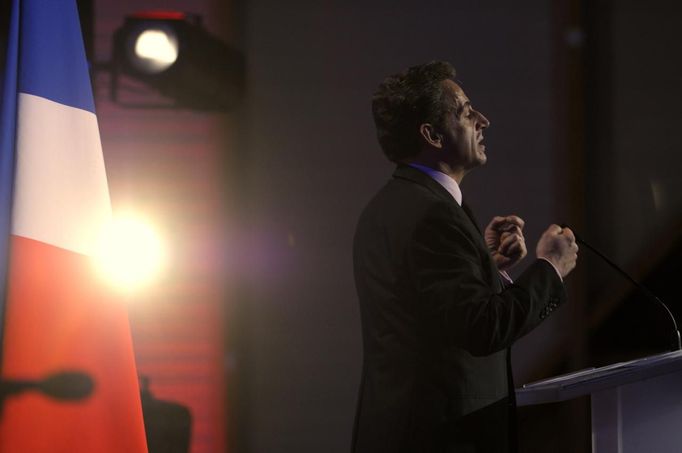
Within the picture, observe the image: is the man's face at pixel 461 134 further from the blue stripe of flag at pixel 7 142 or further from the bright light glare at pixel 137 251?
the bright light glare at pixel 137 251

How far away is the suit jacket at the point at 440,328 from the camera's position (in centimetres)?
156

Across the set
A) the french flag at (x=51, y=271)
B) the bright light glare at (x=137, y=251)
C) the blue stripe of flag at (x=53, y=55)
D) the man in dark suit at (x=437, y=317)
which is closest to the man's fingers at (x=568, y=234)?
the man in dark suit at (x=437, y=317)

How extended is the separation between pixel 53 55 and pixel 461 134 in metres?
0.94

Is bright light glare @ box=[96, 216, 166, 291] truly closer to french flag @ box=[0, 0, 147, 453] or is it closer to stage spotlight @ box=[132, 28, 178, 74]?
stage spotlight @ box=[132, 28, 178, 74]

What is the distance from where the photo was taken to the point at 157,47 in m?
3.08

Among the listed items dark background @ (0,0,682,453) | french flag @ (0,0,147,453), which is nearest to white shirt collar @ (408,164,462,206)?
french flag @ (0,0,147,453)

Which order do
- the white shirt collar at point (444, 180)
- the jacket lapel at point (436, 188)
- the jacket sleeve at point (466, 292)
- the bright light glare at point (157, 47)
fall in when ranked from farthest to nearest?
the bright light glare at point (157, 47) < the white shirt collar at point (444, 180) < the jacket lapel at point (436, 188) < the jacket sleeve at point (466, 292)

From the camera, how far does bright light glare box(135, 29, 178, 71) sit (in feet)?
10.0

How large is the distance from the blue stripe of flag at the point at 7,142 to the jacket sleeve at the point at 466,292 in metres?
0.88

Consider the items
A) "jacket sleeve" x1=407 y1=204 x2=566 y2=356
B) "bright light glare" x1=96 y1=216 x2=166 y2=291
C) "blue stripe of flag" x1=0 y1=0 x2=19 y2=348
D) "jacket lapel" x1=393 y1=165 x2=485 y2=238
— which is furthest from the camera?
"bright light glare" x1=96 y1=216 x2=166 y2=291

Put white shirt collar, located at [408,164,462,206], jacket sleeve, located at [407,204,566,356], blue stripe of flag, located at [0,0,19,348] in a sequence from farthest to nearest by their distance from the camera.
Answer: blue stripe of flag, located at [0,0,19,348], white shirt collar, located at [408,164,462,206], jacket sleeve, located at [407,204,566,356]

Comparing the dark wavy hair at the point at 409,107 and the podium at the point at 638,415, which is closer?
the podium at the point at 638,415

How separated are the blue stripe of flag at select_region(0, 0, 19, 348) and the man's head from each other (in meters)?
0.80

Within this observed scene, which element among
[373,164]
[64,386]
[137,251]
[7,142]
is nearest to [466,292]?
[64,386]
